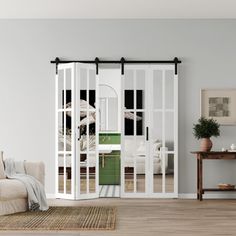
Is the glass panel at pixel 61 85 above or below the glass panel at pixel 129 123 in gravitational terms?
above

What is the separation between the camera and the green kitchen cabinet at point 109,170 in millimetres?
11703

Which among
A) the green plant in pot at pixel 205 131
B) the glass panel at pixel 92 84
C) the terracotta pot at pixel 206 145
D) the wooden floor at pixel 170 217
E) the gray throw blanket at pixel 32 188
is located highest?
the glass panel at pixel 92 84

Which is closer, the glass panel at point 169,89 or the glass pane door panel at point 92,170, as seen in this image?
the glass pane door panel at point 92,170

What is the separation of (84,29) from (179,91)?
1710mm

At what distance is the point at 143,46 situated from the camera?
31.2ft

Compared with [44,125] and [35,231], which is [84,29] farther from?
[35,231]

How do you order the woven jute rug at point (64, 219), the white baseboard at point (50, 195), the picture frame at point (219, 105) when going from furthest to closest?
the picture frame at point (219, 105) → the white baseboard at point (50, 195) → the woven jute rug at point (64, 219)

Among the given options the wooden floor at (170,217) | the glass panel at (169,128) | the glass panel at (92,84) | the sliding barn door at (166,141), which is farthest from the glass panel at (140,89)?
the wooden floor at (170,217)

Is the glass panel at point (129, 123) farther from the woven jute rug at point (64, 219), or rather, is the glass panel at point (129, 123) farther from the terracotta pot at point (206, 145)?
the woven jute rug at point (64, 219)

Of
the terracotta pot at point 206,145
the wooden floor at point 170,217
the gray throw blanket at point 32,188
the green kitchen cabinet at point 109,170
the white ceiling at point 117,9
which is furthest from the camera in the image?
the green kitchen cabinet at point 109,170

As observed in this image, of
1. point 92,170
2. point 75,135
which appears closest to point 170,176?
point 92,170

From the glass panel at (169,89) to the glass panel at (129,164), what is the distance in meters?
0.77

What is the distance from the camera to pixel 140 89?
938cm

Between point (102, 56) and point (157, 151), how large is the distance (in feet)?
5.40
